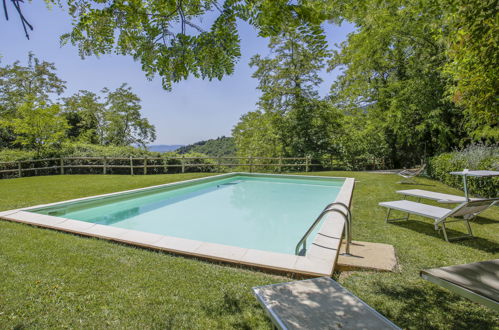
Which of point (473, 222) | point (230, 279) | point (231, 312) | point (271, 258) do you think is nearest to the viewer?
point (231, 312)

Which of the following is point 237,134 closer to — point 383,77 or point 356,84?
point 356,84

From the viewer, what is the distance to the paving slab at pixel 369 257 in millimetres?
2920

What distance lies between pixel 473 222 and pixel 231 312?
16.3ft

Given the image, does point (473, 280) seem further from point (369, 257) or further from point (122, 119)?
point (122, 119)

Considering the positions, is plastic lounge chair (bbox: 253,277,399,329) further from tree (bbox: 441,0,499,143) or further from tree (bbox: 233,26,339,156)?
tree (bbox: 233,26,339,156)

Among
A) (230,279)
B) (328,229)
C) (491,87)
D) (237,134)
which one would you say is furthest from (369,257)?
(237,134)

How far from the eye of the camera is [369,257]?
3137 mm

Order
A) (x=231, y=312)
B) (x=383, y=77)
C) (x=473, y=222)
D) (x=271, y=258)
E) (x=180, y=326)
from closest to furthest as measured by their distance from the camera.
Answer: (x=180, y=326), (x=231, y=312), (x=271, y=258), (x=473, y=222), (x=383, y=77)

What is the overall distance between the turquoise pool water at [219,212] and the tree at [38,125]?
7.93 metres

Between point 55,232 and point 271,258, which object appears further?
point 55,232

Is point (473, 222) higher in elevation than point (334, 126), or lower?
lower

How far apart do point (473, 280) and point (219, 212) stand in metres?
5.70

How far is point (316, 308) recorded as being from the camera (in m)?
1.59

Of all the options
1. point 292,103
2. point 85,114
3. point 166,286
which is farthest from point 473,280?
point 85,114
